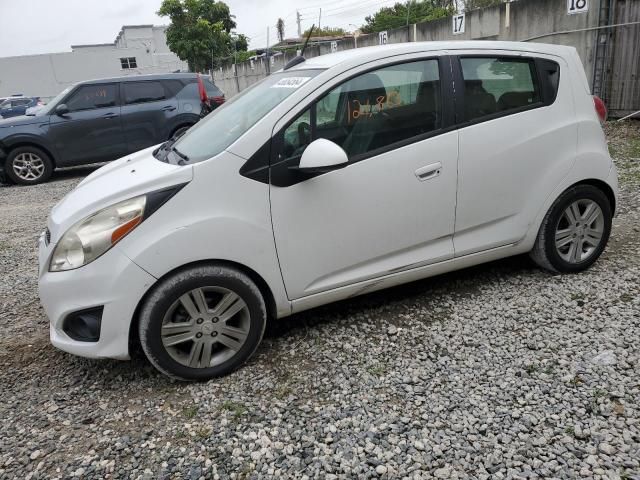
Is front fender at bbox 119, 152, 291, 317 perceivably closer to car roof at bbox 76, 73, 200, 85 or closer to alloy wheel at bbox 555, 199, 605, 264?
alloy wheel at bbox 555, 199, 605, 264

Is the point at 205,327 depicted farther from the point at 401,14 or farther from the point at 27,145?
the point at 401,14

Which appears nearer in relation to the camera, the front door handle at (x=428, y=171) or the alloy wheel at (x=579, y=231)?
the front door handle at (x=428, y=171)

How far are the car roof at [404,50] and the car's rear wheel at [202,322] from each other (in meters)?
1.44

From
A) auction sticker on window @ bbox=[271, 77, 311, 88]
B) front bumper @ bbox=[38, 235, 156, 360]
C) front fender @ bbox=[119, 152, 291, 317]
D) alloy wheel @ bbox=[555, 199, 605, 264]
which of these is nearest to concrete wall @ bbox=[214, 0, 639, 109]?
alloy wheel @ bbox=[555, 199, 605, 264]

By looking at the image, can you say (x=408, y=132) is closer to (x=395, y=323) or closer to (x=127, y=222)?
(x=395, y=323)

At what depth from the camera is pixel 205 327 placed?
2.77m

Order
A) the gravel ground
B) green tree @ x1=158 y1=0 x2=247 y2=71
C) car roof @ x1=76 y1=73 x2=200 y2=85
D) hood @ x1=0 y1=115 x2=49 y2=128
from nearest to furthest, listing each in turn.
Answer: the gravel ground
hood @ x1=0 y1=115 x2=49 y2=128
car roof @ x1=76 y1=73 x2=200 y2=85
green tree @ x1=158 y1=0 x2=247 y2=71

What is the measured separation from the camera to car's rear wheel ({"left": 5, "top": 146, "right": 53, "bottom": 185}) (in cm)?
903

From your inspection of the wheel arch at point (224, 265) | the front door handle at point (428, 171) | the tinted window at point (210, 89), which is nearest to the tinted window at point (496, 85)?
the front door handle at point (428, 171)

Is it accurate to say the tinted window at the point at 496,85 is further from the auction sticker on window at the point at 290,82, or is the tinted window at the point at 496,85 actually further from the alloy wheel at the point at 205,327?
the alloy wheel at the point at 205,327

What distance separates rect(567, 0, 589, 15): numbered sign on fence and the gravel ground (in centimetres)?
850

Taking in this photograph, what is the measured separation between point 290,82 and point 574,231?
2.32 meters

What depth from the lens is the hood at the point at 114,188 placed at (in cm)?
271

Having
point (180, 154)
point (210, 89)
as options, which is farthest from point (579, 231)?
point (210, 89)
